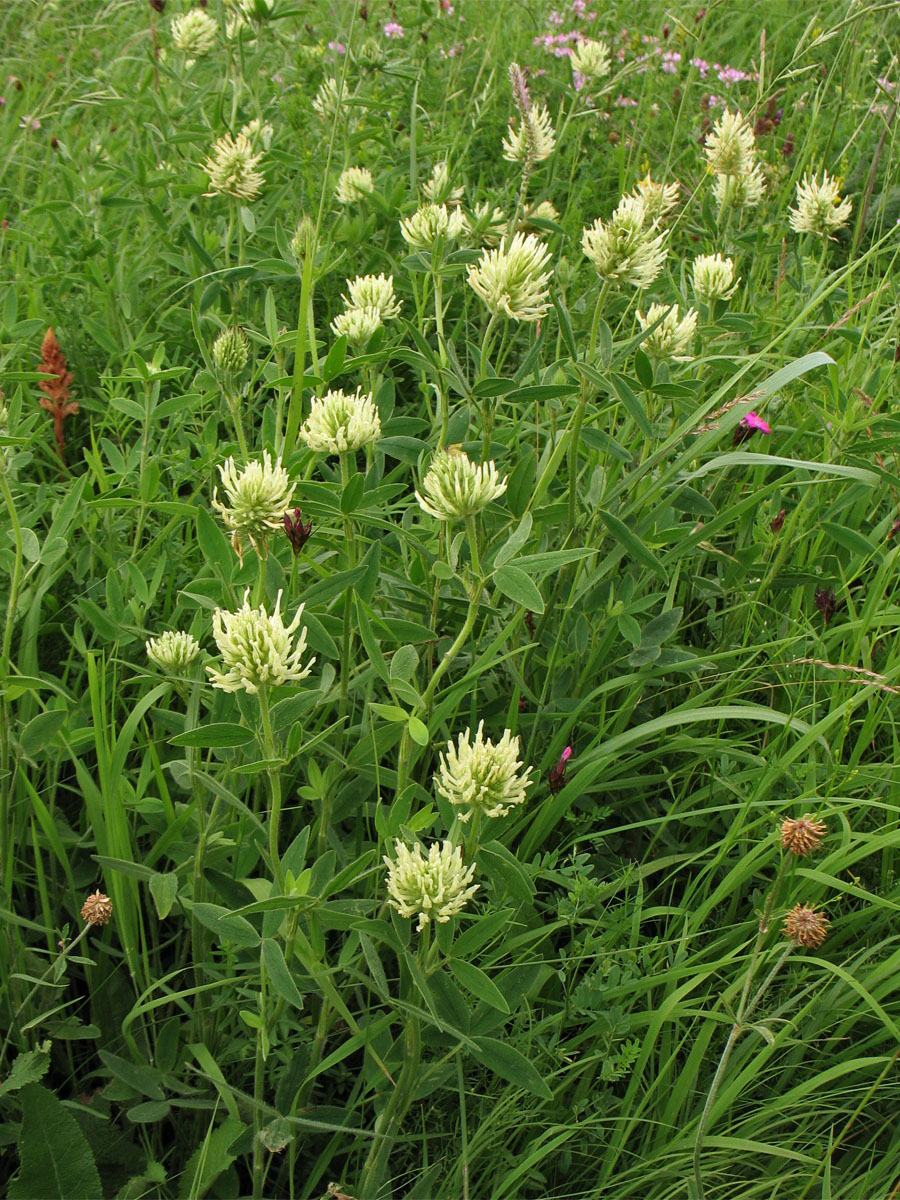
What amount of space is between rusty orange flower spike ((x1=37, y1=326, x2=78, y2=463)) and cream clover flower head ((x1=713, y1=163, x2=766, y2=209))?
155 cm

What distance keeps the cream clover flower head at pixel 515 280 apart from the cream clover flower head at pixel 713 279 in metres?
0.75

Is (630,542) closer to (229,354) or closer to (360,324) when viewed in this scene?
(360,324)

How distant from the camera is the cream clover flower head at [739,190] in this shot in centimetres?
239

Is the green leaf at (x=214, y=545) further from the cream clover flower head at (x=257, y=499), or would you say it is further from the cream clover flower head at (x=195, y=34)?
the cream clover flower head at (x=195, y=34)

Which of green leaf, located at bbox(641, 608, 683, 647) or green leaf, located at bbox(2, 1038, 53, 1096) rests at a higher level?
green leaf, located at bbox(641, 608, 683, 647)

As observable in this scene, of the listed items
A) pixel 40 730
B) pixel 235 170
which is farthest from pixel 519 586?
pixel 235 170

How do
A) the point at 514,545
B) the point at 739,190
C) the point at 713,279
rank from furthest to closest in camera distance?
the point at 739,190
the point at 713,279
the point at 514,545

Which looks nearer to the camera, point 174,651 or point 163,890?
point 163,890

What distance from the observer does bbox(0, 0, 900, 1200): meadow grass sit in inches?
49.8

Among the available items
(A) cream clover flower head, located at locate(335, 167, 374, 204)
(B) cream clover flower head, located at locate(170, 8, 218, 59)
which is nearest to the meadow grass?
(A) cream clover flower head, located at locate(335, 167, 374, 204)

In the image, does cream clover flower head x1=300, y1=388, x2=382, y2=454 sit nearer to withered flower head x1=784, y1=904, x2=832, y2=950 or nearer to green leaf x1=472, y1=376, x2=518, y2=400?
green leaf x1=472, y1=376, x2=518, y2=400

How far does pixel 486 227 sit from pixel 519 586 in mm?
1166

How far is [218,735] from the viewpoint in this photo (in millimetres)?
1224

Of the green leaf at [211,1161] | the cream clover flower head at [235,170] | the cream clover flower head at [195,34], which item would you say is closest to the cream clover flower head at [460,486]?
the green leaf at [211,1161]
